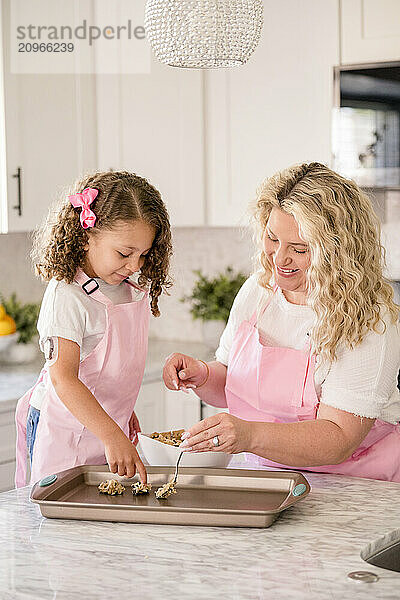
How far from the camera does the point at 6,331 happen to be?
131 inches

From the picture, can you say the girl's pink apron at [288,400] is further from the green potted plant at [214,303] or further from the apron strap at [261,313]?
the green potted plant at [214,303]

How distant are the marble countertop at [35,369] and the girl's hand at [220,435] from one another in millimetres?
1399

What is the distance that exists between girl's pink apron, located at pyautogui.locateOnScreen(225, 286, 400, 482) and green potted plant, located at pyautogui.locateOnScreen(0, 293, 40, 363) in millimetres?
1620

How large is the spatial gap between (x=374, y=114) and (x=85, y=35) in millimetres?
1149

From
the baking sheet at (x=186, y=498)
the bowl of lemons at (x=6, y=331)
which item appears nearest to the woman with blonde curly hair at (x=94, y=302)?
the baking sheet at (x=186, y=498)

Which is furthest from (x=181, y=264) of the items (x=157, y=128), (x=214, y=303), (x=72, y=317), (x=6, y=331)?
(x=72, y=317)

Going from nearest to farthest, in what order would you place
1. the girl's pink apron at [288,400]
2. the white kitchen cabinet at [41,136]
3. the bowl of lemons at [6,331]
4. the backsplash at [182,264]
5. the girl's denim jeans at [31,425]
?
1. the girl's pink apron at [288,400]
2. the girl's denim jeans at [31,425]
3. the white kitchen cabinet at [41,136]
4. the bowl of lemons at [6,331]
5. the backsplash at [182,264]

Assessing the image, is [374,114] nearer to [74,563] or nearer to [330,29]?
[330,29]

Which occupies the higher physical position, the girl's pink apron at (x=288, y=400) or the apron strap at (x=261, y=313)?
the apron strap at (x=261, y=313)

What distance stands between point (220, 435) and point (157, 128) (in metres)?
2.06

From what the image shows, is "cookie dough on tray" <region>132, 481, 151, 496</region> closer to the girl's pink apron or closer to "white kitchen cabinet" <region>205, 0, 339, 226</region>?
the girl's pink apron

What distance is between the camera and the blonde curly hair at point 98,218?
1900 millimetres

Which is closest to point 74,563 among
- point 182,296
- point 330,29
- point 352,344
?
point 352,344

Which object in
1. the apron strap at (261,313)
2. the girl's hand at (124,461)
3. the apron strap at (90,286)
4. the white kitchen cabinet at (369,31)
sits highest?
the white kitchen cabinet at (369,31)
